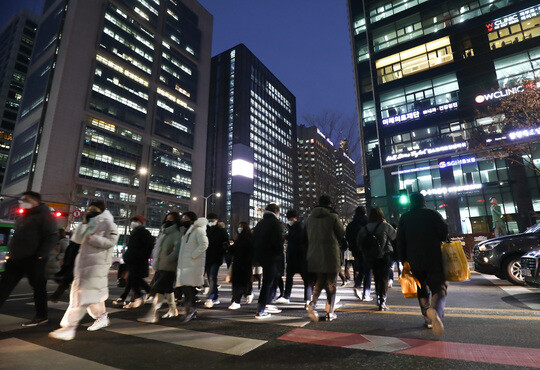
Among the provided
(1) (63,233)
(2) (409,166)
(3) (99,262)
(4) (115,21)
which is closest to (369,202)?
(2) (409,166)

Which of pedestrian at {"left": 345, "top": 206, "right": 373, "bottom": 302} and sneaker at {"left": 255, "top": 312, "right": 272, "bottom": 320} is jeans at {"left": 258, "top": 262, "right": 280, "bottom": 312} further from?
pedestrian at {"left": 345, "top": 206, "right": 373, "bottom": 302}

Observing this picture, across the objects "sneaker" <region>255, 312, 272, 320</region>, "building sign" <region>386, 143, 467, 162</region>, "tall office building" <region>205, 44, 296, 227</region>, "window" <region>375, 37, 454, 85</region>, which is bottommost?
"sneaker" <region>255, 312, 272, 320</region>

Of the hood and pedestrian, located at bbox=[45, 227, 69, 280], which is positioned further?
pedestrian, located at bbox=[45, 227, 69, 280]

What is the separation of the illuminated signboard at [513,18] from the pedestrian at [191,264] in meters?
33.4

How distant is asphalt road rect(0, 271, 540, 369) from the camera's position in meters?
2.85

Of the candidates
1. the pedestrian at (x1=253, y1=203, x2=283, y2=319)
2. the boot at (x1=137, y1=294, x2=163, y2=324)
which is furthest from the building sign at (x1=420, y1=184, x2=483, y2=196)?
the boot at (x1=137, y1=294, x2=163, y2=324)

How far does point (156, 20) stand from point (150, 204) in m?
50.8

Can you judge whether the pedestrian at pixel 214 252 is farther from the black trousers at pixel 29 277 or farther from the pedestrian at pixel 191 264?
the black trousers at pixel 29 277

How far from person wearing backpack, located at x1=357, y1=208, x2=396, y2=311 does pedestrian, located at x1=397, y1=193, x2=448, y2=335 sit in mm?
1188

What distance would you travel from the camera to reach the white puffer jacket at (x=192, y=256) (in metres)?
4.89

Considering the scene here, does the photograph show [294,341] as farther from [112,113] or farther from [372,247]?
[112,113]

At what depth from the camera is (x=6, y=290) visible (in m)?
4.27

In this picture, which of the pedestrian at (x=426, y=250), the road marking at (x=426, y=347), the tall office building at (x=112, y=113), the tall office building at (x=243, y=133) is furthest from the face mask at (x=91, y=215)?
the tall office building at (x=243, y=133)

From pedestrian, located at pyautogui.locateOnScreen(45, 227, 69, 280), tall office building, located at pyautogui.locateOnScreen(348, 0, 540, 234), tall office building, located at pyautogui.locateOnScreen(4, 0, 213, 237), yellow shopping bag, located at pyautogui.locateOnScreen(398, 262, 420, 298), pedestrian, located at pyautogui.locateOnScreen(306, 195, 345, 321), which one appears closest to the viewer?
yellow shopping bag, located at pyautogui.locateOnScreen(398, 262, 420, 298)
